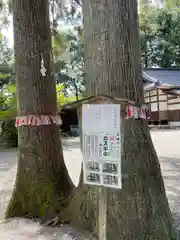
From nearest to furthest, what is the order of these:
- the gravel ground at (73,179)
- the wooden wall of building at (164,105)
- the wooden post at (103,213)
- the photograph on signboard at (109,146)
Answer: the photograph on signboard at (109,146)
the wooden post at (103,213)
the gravel ground at (73,179)
the wooden wall of building at (164,105)

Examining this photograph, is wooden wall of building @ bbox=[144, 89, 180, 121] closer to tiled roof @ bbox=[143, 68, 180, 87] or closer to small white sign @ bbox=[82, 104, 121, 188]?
tiled roof @ bbox=[143, 68, 180, 87]

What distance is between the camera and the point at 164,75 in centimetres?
2078

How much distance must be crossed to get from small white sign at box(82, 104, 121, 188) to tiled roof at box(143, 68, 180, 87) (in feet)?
57.1

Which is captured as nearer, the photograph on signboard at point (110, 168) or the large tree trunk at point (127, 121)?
the photograph on signboard at point (110, 168)

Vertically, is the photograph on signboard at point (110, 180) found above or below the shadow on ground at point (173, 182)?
above

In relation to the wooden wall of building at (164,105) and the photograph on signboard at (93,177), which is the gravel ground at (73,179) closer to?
the photograph on signboard at (93,177)

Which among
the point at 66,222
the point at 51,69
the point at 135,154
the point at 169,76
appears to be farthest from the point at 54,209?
the point at 169,76

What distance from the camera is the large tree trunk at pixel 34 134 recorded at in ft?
10.7

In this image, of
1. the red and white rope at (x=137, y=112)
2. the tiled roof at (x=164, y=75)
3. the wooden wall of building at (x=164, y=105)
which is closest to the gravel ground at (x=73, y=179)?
the red and white rope at (x=137, y=112)

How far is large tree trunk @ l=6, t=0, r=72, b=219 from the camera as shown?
3.27 metres

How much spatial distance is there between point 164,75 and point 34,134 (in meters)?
18.6

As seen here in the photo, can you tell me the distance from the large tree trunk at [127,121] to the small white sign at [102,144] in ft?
1.36

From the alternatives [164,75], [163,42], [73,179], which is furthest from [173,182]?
[163,42]

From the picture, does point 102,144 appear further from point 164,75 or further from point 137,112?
point 164,75
